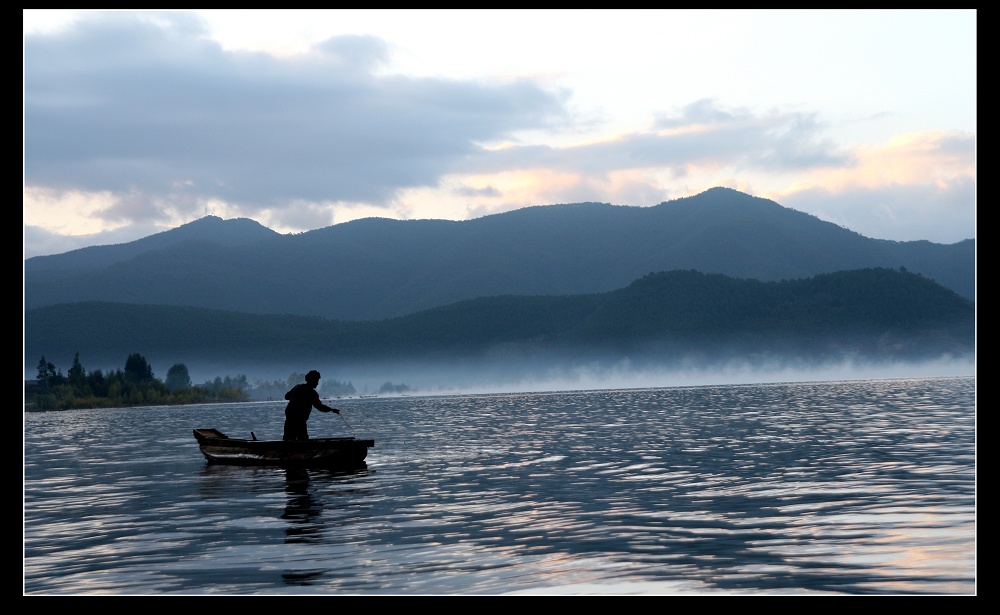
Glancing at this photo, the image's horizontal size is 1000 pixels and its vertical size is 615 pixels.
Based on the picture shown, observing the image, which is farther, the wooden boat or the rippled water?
the wooden boat

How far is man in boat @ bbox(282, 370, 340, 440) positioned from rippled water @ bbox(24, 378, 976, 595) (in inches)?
68.4

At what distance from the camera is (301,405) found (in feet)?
121

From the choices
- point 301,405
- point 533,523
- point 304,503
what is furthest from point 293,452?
point 533,523

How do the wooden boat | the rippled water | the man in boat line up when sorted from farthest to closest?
the wooden boat < the man in boat < the rippled water

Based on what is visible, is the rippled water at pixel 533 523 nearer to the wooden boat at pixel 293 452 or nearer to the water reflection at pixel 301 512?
the water reflection at pixel 301 512

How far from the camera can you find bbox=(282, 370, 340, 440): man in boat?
35.7 meters

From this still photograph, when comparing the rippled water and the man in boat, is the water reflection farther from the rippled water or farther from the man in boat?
the man in boat

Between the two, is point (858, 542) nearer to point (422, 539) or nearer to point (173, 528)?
point (422, 539)

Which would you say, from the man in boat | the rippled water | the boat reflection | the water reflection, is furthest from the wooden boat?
the water reflection

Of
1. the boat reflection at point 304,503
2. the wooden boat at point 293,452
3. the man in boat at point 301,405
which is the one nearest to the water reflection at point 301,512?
the boat reflection at point 304,503
